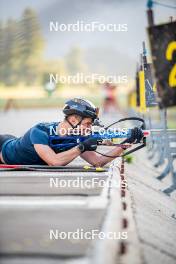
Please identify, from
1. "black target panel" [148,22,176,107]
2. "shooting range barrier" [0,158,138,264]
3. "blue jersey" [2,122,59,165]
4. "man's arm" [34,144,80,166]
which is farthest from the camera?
"blue jersey" [2,122,59,165]

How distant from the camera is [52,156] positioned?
10.8 metres

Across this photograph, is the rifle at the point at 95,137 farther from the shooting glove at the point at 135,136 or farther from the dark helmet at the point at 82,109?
the dark helmet at the point at 82,109

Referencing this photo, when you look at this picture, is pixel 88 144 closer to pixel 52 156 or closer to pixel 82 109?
pixel 82 109

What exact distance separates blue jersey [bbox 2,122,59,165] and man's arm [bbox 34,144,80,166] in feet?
0.25

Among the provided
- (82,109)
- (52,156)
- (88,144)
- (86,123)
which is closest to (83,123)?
(86,123)

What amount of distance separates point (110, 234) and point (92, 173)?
4.76m

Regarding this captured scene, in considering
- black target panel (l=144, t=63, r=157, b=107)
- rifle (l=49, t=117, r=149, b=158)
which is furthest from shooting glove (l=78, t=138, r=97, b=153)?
black target panel (l=144, t=63, r=157, b=107)

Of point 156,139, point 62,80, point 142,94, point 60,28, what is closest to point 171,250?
point 62,80

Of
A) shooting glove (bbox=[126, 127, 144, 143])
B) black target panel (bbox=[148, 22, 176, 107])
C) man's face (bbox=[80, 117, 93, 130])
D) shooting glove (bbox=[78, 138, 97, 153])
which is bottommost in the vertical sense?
shooting glove (bbox=[78, 138, 97, 153])

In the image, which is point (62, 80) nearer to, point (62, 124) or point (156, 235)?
point (62, 124)

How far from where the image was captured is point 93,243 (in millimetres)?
5508

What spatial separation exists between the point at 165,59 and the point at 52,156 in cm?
365

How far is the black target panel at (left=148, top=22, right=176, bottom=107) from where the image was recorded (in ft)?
24.1

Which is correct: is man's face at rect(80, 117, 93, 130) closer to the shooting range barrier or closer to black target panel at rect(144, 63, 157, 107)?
the shooting range barrier
